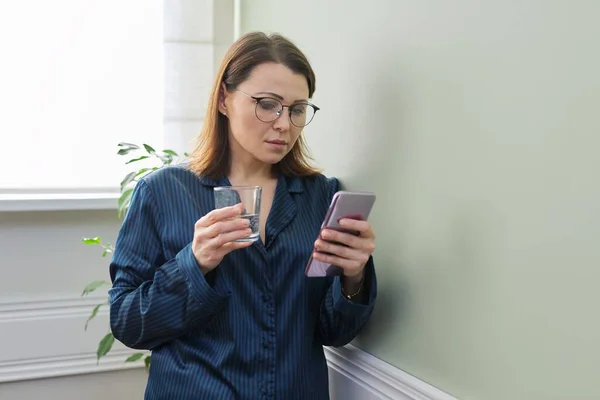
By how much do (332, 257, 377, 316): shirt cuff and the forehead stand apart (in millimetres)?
359

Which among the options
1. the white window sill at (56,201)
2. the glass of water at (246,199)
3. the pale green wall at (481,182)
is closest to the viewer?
the pale green wall at (481,182)

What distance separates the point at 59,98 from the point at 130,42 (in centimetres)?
29

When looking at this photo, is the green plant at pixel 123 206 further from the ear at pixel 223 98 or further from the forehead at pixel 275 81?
the forehead at pixel 275 81

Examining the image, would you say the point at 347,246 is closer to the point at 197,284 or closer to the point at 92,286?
the point at 197,284

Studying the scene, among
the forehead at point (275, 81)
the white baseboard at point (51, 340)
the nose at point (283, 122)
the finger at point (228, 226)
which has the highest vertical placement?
the forehead at point (275, 81)

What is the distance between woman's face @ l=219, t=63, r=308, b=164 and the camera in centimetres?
135

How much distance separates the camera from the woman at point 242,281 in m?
1.31

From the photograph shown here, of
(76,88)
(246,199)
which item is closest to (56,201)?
(76,88)

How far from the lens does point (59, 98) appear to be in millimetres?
2246

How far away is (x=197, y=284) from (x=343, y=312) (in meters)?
0.29

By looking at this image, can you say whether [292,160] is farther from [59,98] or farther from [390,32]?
[59,98]

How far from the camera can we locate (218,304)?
4.25ft

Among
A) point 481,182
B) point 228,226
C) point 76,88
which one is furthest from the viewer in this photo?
point 76,88

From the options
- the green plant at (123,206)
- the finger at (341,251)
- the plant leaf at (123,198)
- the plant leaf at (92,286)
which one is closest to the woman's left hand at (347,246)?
the finger at (341,251)
